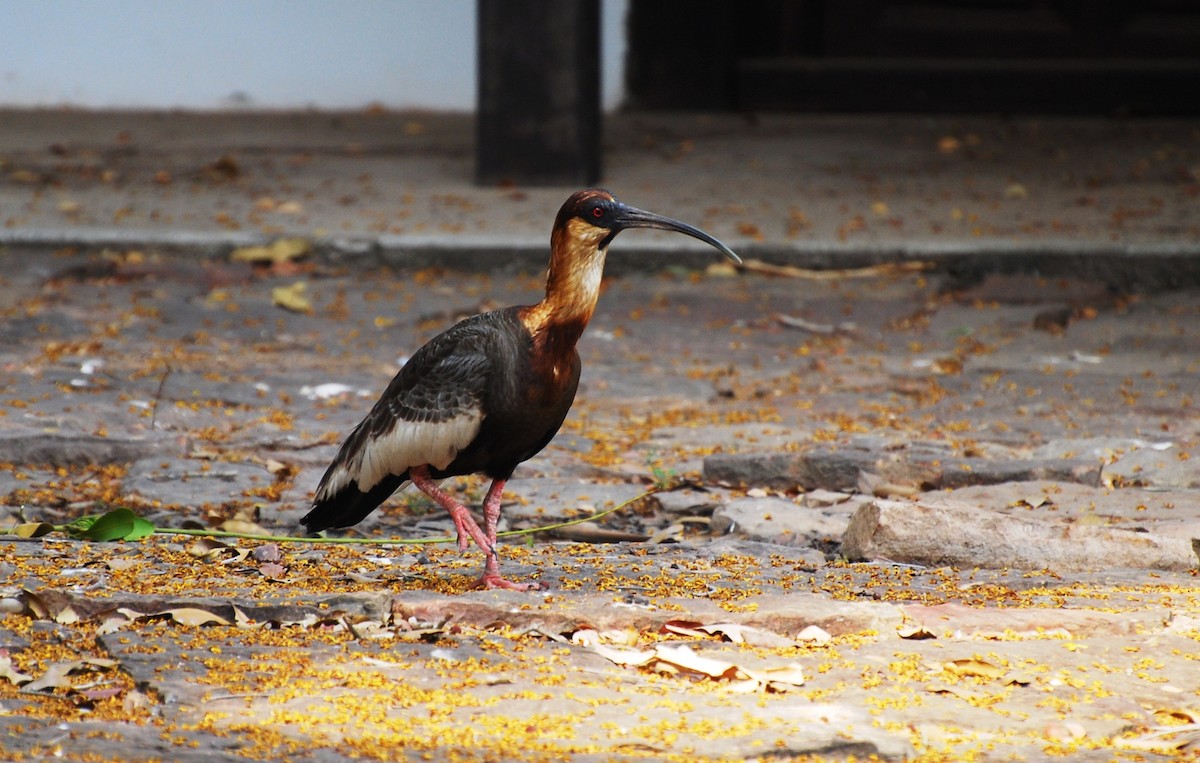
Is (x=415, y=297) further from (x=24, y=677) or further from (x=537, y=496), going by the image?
(x=24, y=677)

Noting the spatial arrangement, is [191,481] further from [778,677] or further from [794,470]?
[778,677]

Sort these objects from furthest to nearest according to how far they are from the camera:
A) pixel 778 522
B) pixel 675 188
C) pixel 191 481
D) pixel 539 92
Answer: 1. pixel 675 188
2. pixel 539 92
3. pixel 191 481
4. pixel 778 522

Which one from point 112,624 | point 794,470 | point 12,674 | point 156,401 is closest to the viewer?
point 12,674

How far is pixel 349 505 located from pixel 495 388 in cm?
52

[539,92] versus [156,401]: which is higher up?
[539,92]

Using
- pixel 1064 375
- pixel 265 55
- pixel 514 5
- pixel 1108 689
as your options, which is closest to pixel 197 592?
pixel 1108 689

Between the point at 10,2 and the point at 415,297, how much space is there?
→ 5.13m

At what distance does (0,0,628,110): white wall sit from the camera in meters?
10.6

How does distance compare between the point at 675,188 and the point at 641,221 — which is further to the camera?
the point at 675,188

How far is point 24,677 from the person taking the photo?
267cm

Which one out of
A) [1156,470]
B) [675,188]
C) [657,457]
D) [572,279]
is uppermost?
[572,279]

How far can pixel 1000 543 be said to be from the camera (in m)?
3.62

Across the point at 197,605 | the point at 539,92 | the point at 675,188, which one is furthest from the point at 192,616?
the point at 675,188

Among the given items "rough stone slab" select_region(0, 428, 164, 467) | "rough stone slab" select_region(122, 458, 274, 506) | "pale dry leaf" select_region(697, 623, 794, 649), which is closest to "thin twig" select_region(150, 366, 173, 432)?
"rough stone slab" select_region(0, 428, 164, 467)
